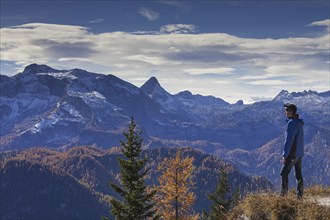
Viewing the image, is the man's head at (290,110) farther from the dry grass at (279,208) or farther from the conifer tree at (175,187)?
the conifer tree at (175,187)

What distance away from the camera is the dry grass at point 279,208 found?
40.1ft

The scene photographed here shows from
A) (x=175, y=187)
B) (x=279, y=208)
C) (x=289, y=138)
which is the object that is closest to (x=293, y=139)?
(x=289, y=138)

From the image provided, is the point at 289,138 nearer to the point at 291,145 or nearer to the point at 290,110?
the point at 291,145

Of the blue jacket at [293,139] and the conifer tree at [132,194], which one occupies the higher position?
the blue jacket at [293,139]

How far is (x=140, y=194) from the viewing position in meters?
26.8

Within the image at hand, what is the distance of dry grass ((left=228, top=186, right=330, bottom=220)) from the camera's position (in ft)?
40.1

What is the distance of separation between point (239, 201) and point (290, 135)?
3.00 meters

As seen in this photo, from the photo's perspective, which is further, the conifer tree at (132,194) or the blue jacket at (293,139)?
the conifer tree at (132,194)

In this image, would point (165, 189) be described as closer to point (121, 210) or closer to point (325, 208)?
point (121, 210)

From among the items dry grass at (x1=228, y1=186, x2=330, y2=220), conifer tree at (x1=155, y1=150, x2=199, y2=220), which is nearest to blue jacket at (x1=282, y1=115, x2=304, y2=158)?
dry grass at (x1=228, y1=186, x2=330, y2=220)

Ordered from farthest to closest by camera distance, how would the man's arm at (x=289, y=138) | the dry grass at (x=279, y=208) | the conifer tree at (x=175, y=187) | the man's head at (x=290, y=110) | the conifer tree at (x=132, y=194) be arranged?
the conifer tree at (x=175, y=187) → the conifer tree at (x=132, y=194) → the man's head at (x=290, y=110) → the man's arm at (x=289, y=138) → the dry grass at (x=279, y=208)

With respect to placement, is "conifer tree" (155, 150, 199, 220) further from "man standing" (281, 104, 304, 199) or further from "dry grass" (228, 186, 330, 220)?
"dry grass" (228, 186, 330, 220)

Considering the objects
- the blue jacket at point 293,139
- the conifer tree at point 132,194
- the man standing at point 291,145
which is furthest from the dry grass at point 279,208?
the conifer tree at point 132,194

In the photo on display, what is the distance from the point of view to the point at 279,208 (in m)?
13.1
